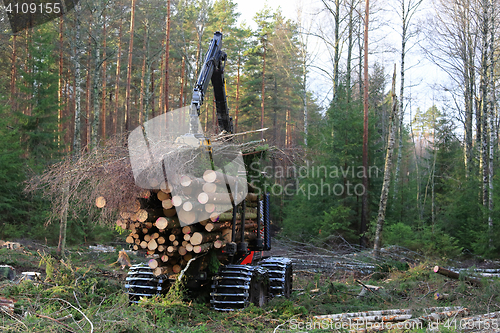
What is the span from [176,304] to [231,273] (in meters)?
1.05

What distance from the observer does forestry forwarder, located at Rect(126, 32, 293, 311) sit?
643cm

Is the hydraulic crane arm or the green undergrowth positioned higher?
the hydraulic crane arm

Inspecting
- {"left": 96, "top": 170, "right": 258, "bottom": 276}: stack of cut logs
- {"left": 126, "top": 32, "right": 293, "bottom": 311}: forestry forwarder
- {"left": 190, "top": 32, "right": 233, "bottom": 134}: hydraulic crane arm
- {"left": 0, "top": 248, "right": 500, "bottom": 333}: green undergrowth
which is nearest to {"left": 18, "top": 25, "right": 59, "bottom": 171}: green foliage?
{"left": 0, "top": 248, "right": 500, "bottom": 333}: green undergrowth

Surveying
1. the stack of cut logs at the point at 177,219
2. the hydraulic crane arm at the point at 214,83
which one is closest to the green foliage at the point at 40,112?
the hydraulic crane arm at the point at 214,83

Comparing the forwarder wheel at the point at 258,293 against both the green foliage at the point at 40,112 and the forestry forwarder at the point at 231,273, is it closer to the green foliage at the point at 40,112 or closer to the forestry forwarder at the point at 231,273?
the forestry forwarder at the point at 231,273

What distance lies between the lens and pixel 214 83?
30.0ft

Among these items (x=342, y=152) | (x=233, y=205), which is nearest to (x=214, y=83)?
(x=233, y=205)

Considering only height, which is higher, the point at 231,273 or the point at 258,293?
the point at 231,273

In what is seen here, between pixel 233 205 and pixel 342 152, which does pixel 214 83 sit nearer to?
pixel 233 205

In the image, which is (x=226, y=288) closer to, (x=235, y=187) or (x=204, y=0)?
(x=235, y=187)

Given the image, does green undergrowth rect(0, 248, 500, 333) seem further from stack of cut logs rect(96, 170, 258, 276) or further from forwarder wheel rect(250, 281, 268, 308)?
stack of cut logs rect(96, 170, 258, 276)

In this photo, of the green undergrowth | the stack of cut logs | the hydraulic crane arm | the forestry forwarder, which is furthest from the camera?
the hydraulic crane arm

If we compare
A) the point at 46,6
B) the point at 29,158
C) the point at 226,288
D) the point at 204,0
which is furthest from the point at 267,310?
the point at 204,0

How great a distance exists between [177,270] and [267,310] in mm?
1729
